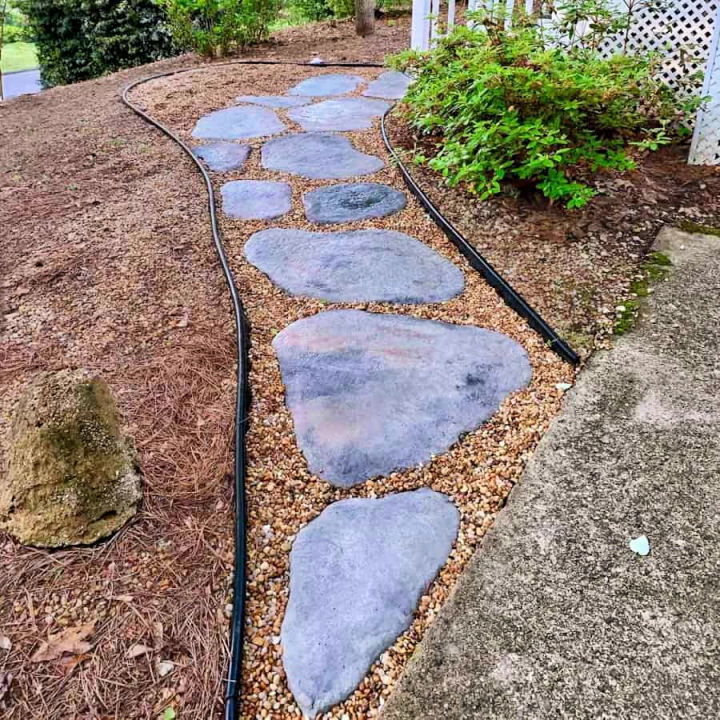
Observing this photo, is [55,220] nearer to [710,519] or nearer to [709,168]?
[710,519]

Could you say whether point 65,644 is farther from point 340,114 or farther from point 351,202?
point 340,114

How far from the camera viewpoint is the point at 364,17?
6914 millimetres

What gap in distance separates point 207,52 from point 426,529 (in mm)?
6143

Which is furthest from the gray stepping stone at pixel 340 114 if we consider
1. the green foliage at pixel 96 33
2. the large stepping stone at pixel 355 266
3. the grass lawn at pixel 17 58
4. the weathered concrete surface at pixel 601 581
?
the grass lawn at pixel 17 58

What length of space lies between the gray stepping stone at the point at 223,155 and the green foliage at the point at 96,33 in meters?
4.28

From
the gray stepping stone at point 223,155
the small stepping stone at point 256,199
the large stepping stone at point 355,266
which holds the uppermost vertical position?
the gray stepping stone at point 223,155

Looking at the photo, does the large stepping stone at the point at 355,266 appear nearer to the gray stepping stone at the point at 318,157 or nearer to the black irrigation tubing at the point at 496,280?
the black irrigation tubing at the point at 496,280

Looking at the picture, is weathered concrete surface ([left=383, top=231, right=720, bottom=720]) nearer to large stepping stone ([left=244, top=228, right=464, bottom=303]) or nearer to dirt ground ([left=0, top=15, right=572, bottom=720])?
dirt ground ([left=0, top=15, right=572, bottom=720])

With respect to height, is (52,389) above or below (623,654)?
above

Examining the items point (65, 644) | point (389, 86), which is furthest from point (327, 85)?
point (65, 644)

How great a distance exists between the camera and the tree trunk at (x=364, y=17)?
684cm

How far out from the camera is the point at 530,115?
9.18ft

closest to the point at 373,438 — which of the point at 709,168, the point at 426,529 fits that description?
the point at 426,529

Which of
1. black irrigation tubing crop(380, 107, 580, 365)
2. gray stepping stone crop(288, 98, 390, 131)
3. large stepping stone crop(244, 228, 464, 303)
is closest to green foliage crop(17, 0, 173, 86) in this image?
gray stepping stone crop(288, 98, 390, 131)
